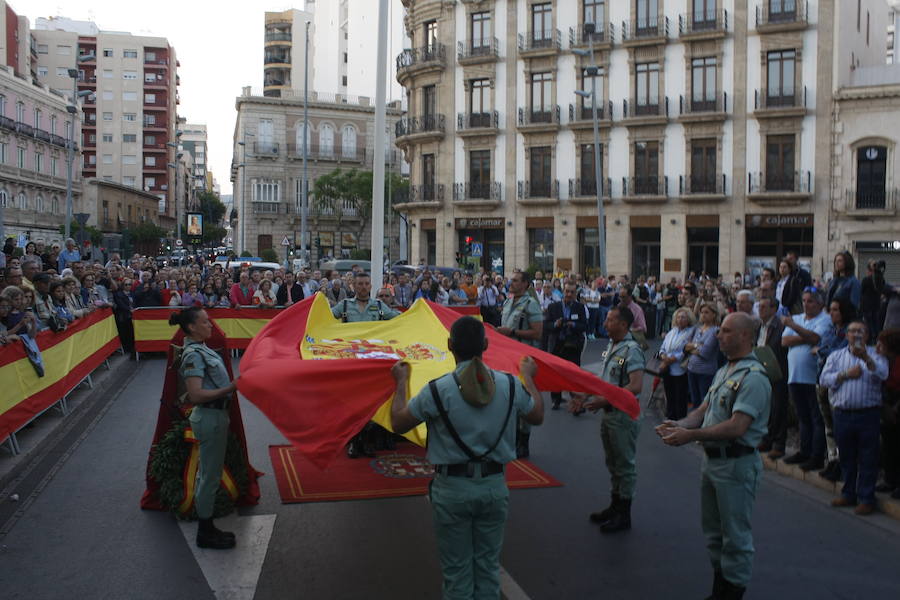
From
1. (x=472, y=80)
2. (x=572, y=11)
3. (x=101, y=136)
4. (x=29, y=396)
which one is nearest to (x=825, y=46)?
(x=572, y=11)

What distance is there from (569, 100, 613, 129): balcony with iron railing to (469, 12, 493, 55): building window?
6.08 metres

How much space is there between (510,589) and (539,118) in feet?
130

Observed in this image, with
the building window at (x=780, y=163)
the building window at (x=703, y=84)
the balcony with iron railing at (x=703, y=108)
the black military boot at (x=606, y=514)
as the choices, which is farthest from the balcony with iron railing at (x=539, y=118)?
the black military boot at (x=606, y=514)

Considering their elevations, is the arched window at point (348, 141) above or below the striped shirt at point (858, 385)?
above

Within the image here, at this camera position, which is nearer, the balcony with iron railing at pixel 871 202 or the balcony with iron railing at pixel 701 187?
the balcony with iron railing at pixel 871 202

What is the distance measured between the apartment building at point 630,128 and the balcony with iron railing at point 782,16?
67 mm

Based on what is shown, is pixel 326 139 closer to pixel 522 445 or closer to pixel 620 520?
pixel 522 445

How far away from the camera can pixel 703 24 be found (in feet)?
131

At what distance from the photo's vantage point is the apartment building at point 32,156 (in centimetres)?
5822

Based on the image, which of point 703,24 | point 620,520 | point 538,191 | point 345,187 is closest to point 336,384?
point 620,520

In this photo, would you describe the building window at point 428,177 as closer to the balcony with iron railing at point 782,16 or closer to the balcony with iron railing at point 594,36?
the balcony with iron railing at point 594,36

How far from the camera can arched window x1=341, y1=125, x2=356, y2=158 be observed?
69000 mm

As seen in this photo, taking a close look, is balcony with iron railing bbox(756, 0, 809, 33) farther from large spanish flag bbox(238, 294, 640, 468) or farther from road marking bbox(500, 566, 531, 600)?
road marking bbox(500, 566, 531, 600)

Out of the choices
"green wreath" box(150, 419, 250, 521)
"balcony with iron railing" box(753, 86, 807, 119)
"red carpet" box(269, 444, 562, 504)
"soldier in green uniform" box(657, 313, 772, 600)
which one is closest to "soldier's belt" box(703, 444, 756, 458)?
"soldier in green uniform" box(657, 313, 772, 600)
